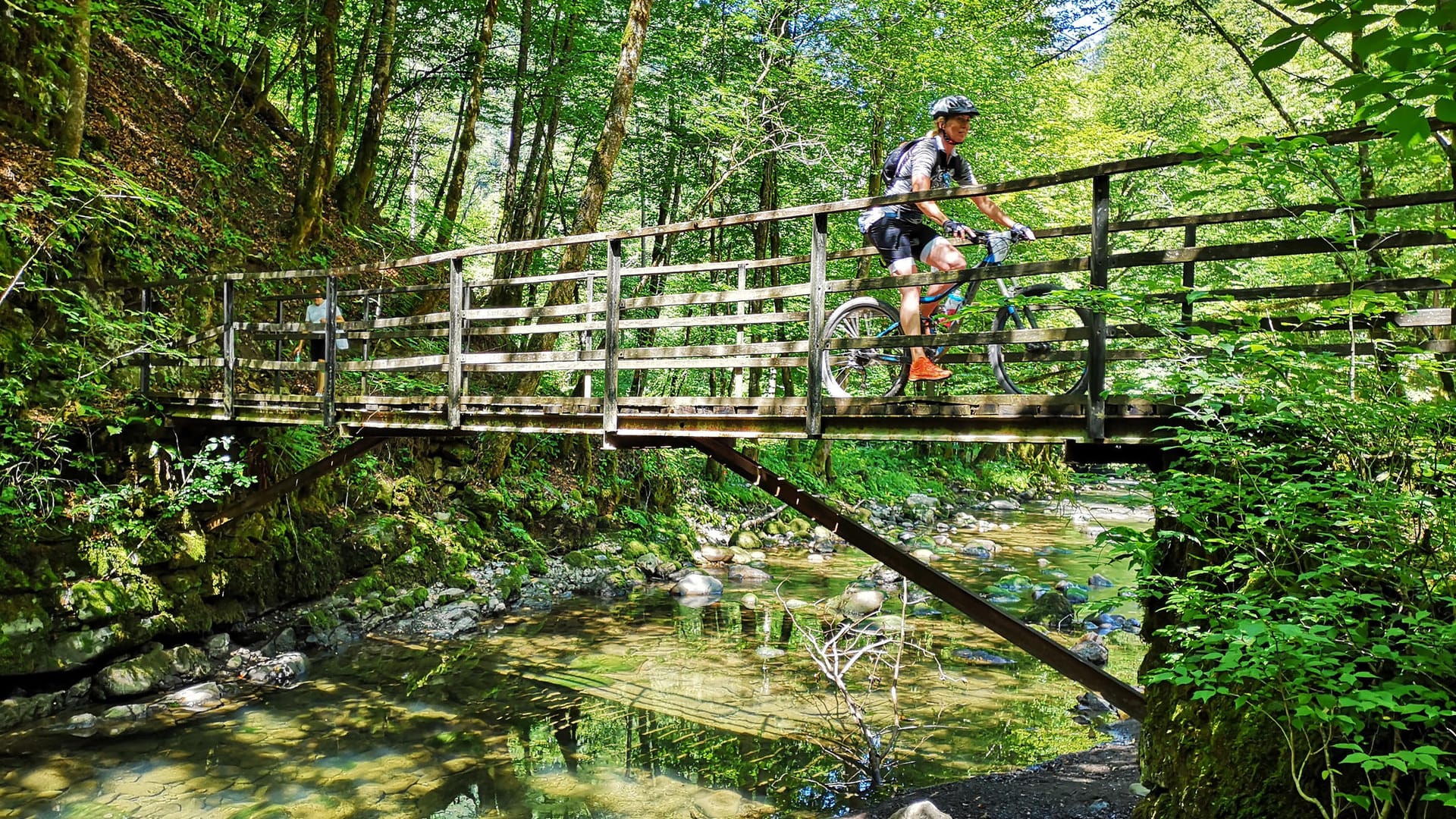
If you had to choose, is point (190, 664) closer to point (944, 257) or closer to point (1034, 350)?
point (944, 257)

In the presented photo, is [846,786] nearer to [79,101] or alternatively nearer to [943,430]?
[943,430]

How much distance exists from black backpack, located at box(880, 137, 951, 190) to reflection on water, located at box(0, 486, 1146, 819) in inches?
122

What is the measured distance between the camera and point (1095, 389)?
438 centimetres

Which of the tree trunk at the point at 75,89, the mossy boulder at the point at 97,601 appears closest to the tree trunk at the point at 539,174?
the tree trunk at the point at 75,89

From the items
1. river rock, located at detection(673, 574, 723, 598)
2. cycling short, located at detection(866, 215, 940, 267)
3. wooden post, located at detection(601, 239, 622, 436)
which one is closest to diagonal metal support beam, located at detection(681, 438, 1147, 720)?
wooden post, located at detection(601, 239, 622, 436)

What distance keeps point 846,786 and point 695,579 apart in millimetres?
6933

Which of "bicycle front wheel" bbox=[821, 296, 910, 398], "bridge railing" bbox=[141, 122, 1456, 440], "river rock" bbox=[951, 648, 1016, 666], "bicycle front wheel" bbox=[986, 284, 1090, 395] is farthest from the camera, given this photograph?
"river rock" bbox=[951, 648, 1016, 666]

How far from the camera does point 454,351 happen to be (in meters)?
7.24

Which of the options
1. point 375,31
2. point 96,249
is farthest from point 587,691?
point 375,31

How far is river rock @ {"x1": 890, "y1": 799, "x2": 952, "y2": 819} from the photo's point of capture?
17.0 ft

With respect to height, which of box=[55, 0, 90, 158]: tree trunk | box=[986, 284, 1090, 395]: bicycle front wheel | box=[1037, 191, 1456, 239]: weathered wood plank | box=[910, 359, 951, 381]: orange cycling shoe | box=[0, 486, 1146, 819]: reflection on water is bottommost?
box=[0, 486, 1146, 819]: reflection on water

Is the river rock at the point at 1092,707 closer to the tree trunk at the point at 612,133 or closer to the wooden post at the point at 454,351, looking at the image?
the wooden post at the point at 454,351

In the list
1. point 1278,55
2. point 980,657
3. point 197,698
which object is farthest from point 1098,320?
point 197,698

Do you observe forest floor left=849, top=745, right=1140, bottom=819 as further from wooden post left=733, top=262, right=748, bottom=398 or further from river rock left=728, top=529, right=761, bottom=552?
river rock left=728, top=529, right=761, bottom=552
